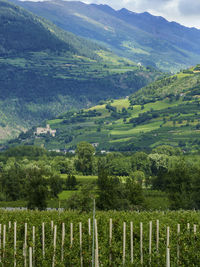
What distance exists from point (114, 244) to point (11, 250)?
33.1 feet

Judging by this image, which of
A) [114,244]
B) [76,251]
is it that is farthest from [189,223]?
[76,251]

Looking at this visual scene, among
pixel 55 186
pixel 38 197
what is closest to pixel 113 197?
pixel 38 197

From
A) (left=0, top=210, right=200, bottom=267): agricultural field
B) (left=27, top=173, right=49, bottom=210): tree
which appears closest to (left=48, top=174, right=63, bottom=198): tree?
(left=27, top=173, right=49, bottom=210): tree

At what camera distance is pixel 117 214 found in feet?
197

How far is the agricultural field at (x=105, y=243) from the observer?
4478 cm

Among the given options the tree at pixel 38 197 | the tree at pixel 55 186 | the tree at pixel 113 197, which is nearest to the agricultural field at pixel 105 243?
the tree at pixel 113 197

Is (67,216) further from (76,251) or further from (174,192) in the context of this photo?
(174,192)

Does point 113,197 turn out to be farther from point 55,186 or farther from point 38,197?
point 55,186

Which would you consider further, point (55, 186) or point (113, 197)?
point (55, 186)

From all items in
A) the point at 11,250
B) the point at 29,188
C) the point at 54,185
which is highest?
the point at 11,250

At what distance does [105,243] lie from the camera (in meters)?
48.0

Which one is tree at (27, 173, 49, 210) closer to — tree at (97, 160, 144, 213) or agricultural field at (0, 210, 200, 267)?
tree at (97, 160, 144, 213)

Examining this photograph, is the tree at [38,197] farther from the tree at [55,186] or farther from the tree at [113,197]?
the tree at [55,186]

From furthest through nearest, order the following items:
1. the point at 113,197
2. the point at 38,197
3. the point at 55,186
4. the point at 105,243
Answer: the point at 55,186
the point at 38,197
the point at 113,197
the point at 105,243
